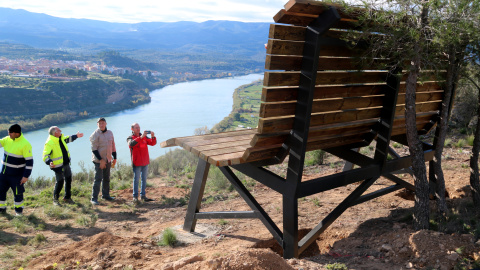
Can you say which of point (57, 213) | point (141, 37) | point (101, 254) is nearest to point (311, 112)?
point (101, 254)

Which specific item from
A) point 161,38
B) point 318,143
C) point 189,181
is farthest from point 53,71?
point 161,38

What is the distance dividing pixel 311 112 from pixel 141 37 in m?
189

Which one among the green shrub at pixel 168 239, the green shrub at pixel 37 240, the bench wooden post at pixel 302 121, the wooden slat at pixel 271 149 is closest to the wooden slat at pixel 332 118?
the bench wooden post at pixel 302 121

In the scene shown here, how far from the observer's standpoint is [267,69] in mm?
2732

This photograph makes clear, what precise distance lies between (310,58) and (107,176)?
19.5ft

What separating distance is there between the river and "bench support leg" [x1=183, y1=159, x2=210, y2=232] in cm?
1573

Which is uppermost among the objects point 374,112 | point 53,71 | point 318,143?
point 374,112

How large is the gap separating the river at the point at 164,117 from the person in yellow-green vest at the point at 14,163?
13.7 metres

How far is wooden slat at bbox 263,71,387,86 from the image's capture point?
9.14ft

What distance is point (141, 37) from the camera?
17950 centimetres

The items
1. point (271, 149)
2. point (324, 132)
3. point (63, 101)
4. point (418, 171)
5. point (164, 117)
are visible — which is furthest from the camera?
point (164, 117)

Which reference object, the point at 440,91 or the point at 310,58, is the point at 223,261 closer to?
the point at 310,58

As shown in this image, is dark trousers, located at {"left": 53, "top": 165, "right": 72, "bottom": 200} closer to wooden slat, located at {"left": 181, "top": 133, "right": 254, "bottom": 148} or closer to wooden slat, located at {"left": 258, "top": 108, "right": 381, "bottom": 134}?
wooden slat, located at {"left": 181, "top": 133, "right": 254, "bottom": 148}

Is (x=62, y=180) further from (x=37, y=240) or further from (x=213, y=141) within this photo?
(x=213, y=141)
